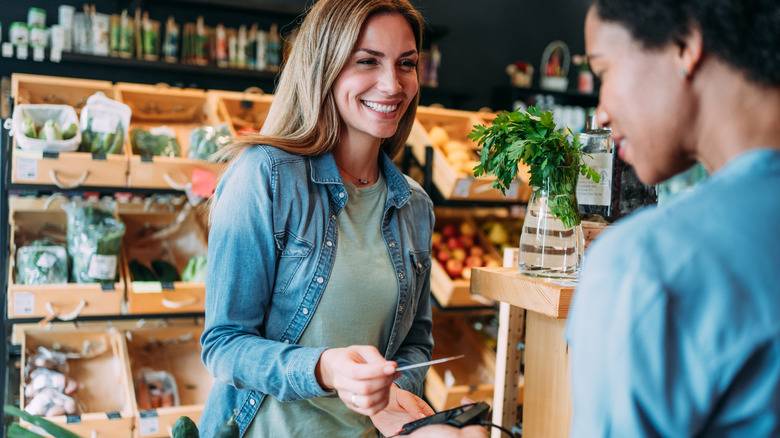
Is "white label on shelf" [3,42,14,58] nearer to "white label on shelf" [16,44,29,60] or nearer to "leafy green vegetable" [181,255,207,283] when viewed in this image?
"white label on shelf" [16,44,29,60]

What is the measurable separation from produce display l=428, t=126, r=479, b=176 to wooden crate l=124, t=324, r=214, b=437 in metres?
1.39

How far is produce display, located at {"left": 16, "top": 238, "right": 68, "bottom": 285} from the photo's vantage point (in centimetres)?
249

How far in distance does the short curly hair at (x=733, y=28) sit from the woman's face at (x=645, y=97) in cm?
2

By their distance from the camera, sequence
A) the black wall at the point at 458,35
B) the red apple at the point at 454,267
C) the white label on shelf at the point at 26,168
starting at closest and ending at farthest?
the white label on shelf at the point at 26,168, the red apple at the point at 454,267, the black wall at the point at 458,35

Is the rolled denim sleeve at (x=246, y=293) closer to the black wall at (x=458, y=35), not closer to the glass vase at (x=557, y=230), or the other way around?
the glass vase at (x=557, y=230)

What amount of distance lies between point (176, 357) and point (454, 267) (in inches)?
53.2

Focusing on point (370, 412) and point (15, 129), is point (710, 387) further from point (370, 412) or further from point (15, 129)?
point (15, 129)

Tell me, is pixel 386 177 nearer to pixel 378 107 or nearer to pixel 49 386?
pixel 378 107

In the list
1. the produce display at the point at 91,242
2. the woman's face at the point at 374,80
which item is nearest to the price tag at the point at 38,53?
the produce display at the point at 91,242

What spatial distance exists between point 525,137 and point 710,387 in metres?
0.90

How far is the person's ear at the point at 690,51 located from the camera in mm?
568

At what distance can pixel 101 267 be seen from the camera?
2518 mm

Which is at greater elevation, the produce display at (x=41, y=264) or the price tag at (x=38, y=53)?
the price tag at (x=38, y=53)

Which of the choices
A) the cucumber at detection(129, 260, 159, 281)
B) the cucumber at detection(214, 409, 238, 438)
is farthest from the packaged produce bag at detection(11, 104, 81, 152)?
the cucumber at detection(214, 409, 238, 438)
